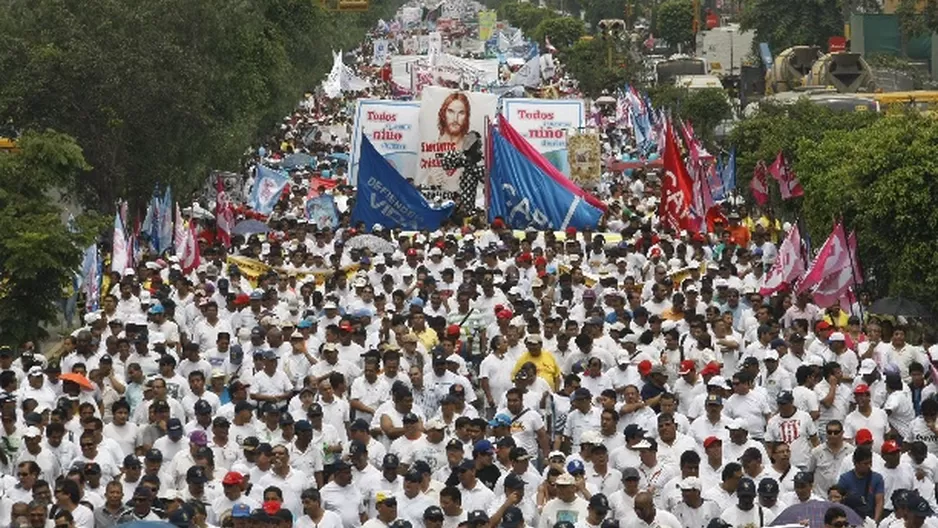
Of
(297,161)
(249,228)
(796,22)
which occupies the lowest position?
(297,161)

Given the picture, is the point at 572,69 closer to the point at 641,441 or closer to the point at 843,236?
the point at 843,236

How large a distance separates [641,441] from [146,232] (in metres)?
15.3

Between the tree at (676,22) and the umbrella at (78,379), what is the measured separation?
9637 cm

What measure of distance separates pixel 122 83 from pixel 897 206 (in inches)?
549

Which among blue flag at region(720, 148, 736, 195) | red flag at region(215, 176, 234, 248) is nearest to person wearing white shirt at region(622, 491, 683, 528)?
red flag at region(215, 176, 234, 248)

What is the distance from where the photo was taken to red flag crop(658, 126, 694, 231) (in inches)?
1074

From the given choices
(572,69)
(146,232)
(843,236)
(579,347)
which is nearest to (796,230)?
(843,236)

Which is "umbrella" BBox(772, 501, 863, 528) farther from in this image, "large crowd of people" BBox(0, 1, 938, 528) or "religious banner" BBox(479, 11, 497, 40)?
"religious banner" BBox(479, 11, 497, 40)

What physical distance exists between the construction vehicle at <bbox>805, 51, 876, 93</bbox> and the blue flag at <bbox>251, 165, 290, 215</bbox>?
1901 cm

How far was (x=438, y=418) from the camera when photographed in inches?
605

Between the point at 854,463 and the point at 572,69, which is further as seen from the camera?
the point at 572,69

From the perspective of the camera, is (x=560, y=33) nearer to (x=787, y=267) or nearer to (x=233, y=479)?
(x=787, y=267)

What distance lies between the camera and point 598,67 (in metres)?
80.9

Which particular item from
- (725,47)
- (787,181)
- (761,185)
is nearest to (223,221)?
(787,181)
